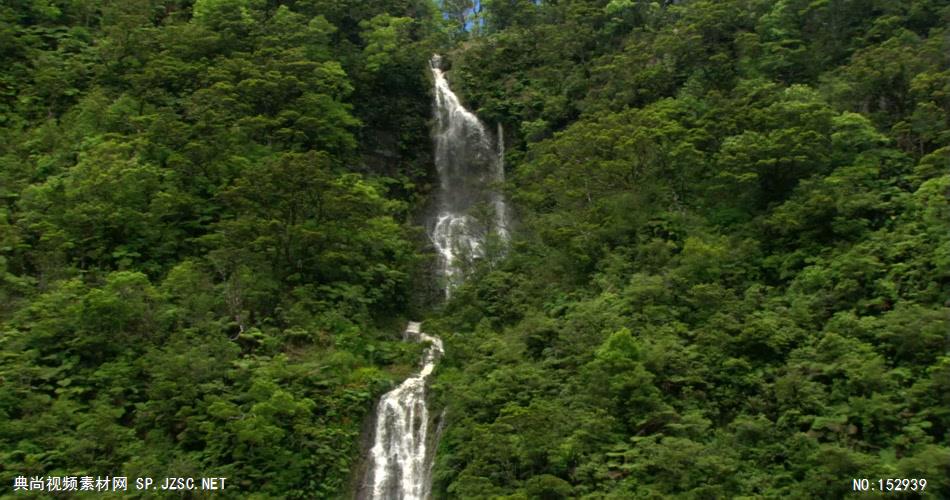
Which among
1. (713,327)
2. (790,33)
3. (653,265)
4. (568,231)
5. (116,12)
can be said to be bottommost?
(713,327)

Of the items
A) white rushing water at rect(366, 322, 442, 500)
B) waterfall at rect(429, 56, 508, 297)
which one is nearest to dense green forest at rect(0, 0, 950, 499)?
white rushing water at rect(366, 322, 442, 500)

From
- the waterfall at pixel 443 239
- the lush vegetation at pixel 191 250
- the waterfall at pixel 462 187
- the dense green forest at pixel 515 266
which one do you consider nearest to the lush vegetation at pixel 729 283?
the dense green forest at pixel 515 266

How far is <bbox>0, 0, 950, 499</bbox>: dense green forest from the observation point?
49.2 ft

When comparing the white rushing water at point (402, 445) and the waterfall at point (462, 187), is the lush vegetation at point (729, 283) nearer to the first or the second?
the white rushing water at point (402, 445)

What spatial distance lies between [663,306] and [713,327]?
154cm

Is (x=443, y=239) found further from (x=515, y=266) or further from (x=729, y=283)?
(x=729, y=283)

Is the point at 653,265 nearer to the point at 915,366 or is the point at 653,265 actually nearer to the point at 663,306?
the point at 663,306

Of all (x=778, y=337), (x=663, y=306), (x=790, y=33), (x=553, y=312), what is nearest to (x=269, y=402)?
(x=553, y=312)

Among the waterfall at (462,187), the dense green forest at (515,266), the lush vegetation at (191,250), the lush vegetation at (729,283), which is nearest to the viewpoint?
the lush vegetation at (729,283)

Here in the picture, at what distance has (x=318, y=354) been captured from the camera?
19469 millimetres

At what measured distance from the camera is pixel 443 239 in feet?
92.3

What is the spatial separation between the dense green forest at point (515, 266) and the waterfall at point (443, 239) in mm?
646

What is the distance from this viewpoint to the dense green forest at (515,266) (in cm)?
1499

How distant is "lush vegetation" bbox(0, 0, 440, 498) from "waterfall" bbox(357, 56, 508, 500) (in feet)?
2.34
